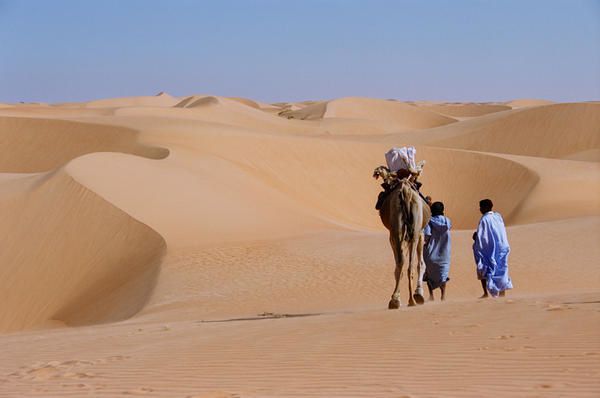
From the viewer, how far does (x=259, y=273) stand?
56.2 ft

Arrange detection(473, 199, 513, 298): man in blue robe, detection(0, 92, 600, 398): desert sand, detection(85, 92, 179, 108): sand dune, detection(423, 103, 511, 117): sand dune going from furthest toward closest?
detection(423, 103, 511, 117): sand dune
detection(85, 92, 179, 108): sand dune
detection(473, 199, 513, 298): man in blue robe
detection(0, 92, 600, 398): desert sand

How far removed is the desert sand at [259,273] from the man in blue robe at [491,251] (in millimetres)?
643

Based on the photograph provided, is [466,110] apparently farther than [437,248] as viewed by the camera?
Yes

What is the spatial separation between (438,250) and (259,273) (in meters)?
5.12

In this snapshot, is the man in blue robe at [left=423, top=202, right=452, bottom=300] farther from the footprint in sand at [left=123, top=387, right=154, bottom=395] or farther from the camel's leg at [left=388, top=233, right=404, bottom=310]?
the footprint in sand at [left=123, top=387, right=154, bottom=395]

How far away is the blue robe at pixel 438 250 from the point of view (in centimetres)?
1281

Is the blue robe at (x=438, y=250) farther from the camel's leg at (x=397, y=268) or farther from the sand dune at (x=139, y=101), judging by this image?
the sand dune at (x=139, y=101)

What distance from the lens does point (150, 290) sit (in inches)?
637

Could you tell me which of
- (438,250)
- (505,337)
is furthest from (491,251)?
(505,337)

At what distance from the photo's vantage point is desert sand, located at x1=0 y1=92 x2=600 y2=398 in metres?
7.39

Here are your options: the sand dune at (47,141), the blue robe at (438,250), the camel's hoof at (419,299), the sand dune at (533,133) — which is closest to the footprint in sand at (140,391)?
the camel's hoof at (419,299)

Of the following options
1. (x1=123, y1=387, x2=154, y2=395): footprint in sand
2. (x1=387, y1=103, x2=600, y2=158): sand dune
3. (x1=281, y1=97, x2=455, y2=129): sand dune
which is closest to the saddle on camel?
(x1=123, y1=387, x2=154, y2=395): footprint in sand

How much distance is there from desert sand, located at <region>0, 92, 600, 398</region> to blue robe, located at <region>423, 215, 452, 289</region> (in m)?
0.51

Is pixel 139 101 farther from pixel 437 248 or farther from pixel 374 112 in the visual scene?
pixel 437 248
